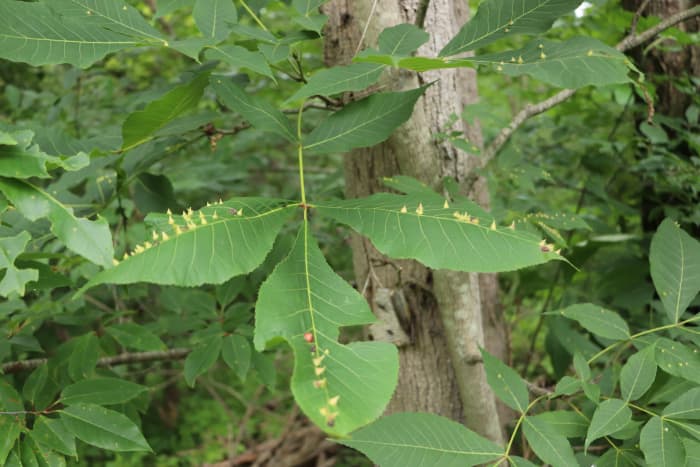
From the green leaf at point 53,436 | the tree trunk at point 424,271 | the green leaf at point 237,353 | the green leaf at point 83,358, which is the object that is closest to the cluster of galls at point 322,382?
the tree trunk at point 424,271

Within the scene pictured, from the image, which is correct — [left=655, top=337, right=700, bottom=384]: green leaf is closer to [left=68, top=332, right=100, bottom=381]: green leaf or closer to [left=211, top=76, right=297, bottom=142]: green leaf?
[left=211, top=76, right=297, bottom=142]: green leaf

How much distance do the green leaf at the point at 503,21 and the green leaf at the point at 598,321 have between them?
2.01 ft

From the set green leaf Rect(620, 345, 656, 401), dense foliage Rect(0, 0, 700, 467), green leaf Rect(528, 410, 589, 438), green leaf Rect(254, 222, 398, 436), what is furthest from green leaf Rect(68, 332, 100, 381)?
green leaf Rect(620, 345, 656, 401)

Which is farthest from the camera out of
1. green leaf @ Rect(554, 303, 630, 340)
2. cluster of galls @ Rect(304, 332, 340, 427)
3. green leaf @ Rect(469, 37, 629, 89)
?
green leaf @ Rect(554, 303, 630, 340)

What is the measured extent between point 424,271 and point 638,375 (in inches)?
22.7

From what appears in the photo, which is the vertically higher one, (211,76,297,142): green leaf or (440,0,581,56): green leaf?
(440,0,581,56): green leaf

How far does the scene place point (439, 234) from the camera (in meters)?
0.94

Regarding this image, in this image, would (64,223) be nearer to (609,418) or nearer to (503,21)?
(503,21)

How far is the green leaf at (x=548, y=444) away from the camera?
110cm

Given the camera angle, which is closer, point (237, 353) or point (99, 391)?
point (99, 391)

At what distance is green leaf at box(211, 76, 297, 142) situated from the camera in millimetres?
1128

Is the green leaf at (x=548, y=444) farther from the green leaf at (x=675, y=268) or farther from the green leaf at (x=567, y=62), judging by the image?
the green leaf at (x=567, y=62)

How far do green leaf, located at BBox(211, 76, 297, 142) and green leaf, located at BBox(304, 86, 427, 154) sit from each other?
7 cm

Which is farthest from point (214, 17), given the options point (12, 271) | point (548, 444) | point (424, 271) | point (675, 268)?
point (675, 268)
